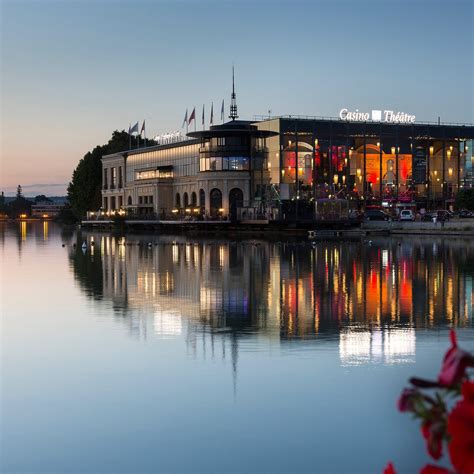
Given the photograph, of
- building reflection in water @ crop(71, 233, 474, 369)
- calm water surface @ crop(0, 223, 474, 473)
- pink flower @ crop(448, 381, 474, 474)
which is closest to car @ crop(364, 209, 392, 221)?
building reflection in water @ crop(71, 233, 474, 369)

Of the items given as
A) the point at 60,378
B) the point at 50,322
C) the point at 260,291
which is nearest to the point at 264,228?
the point at 260,291

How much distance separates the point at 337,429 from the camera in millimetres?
16703

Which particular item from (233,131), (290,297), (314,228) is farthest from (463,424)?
(233,131)

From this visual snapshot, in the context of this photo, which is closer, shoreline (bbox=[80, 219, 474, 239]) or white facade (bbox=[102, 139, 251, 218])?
shoreline (bbox=[80, 219, 474, 239])

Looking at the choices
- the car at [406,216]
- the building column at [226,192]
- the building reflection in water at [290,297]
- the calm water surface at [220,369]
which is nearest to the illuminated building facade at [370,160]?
the building column at [226,192]

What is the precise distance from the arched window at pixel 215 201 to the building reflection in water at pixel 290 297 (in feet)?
238

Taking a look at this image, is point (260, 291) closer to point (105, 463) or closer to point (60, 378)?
point (60, 378)

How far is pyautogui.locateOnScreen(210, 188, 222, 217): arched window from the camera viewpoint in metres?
143

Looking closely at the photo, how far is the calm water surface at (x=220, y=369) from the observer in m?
15.5

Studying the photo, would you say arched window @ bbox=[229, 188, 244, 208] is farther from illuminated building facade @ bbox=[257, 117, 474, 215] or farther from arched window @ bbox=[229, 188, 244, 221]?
illuminated building facade @ bbox=[257, 117, 474, 215]

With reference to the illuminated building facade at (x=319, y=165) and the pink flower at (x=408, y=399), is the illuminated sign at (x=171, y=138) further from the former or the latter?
the pink flower at (x=408, y=399)

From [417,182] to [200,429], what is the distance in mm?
132175

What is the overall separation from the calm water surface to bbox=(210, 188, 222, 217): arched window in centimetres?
9495

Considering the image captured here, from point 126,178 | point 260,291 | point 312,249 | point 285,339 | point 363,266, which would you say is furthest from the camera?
point 126,178
